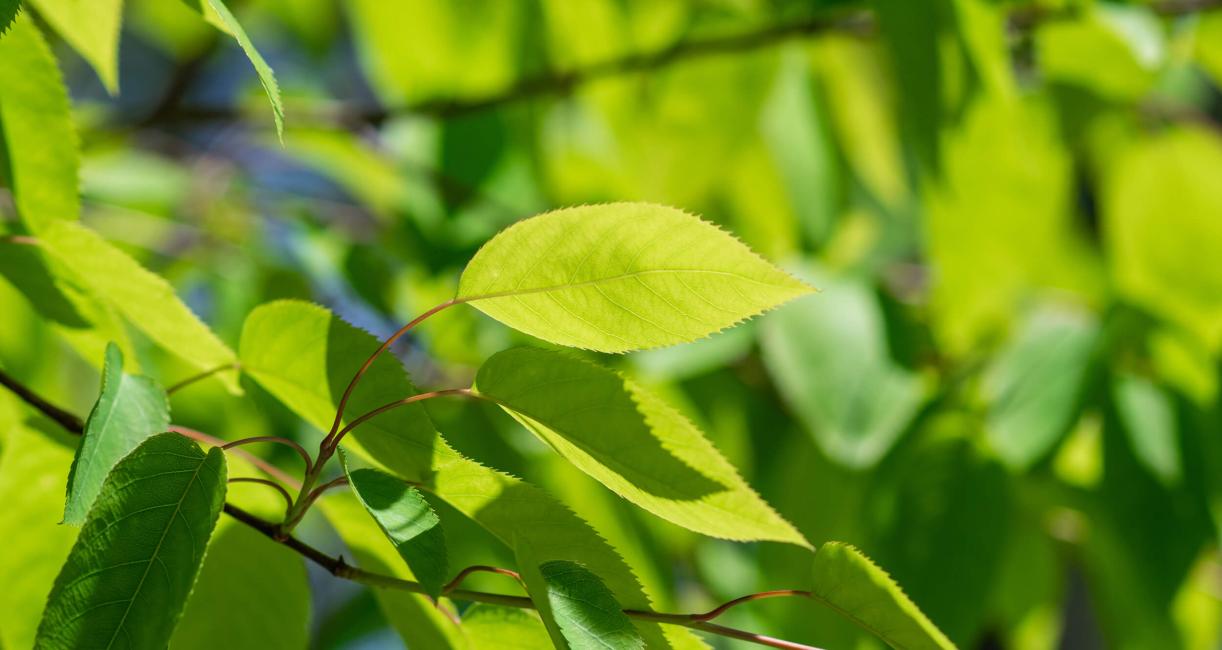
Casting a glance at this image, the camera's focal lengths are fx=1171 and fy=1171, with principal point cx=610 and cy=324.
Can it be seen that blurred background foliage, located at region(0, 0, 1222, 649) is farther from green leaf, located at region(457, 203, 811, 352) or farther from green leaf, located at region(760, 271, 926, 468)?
green leaf, located at region(457, 203, 811, 352)

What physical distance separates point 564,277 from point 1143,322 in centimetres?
66

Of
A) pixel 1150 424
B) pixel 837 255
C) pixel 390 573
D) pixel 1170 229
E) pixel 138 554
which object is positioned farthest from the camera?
pixel 837 255

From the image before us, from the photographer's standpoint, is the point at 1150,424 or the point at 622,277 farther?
the point at 1150,424

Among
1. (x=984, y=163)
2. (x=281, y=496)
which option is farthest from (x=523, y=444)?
(x=281, y=496)

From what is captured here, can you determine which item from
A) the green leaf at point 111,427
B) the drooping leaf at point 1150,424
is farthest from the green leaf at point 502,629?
the drooping leaf at point 1150,424

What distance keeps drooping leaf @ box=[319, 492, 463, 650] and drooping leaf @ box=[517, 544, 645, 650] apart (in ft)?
0.22

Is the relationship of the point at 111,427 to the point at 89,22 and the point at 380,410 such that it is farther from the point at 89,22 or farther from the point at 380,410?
the point at 89,22

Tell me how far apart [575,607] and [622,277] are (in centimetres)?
10

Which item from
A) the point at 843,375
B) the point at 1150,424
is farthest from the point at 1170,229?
the point at 843,375

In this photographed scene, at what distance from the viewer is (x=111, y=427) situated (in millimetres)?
341

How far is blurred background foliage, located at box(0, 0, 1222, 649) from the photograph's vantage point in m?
0.81

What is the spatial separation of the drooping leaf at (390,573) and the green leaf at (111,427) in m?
0.07

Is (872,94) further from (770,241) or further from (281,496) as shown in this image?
(281,496)

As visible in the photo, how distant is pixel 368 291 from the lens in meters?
0.92
